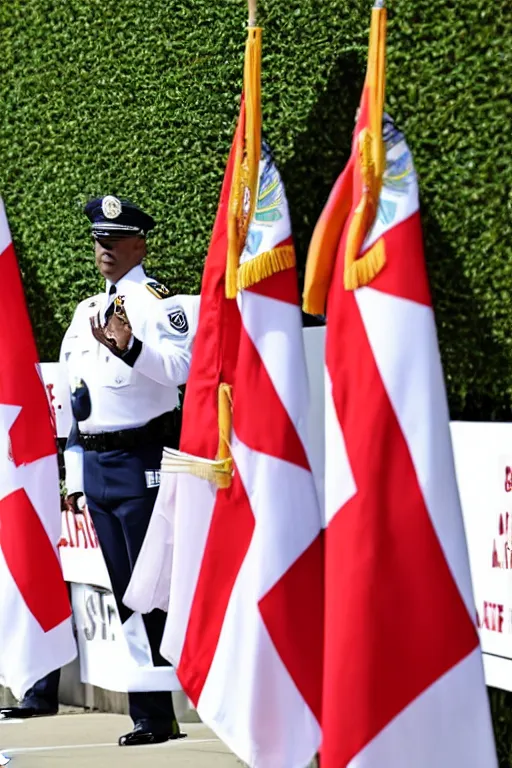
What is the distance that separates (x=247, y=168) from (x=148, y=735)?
2251 millimetres

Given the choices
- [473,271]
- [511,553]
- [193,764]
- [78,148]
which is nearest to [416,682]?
[511,553]

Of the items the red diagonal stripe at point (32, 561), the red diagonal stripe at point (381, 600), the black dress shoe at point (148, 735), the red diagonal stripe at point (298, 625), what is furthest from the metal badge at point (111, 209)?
the red diagonal stripe at point (381, 600)

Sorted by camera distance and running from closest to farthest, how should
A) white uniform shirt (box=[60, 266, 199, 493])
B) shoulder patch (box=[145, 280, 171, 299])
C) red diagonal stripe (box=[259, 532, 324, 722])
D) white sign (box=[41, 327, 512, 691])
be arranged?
red diagonal stripe (box=[259, 532, 324, 722]) < white sign (box=[41, 327, 512, 691]) < white uniform shirt (box=[60, 266, 199, 493]) < shoulder patch (box=[145, 280, 171, 299])

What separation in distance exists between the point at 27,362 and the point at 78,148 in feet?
3.78

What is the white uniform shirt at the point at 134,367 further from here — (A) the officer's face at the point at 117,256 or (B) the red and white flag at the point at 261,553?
(B) the red and white flag at the point at 261,553

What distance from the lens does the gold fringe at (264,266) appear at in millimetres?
4160

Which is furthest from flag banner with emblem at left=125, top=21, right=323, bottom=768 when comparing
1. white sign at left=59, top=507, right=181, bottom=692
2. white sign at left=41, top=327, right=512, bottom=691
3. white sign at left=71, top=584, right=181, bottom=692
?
white sign at left=59, top=507, right=181, bottom=692

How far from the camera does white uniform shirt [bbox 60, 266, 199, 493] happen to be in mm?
5402

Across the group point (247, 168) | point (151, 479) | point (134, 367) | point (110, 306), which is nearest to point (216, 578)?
point (247, 168)

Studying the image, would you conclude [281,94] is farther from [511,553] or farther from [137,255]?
[511,553]

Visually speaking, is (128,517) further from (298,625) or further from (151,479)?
(298,625)

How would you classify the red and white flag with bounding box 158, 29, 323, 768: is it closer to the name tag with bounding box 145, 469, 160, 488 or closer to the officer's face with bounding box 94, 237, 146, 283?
the name tag with bounding box 145, 469, 160, 488

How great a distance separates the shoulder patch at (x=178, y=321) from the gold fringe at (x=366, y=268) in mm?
2057

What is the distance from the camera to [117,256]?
562 centimetres
